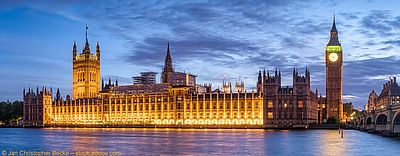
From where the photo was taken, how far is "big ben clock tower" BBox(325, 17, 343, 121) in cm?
16850

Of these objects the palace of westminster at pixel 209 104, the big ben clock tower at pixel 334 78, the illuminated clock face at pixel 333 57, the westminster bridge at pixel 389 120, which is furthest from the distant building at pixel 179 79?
the westminster bridge at pixel 389 120

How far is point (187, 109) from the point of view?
551 feet

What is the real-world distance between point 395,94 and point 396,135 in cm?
4770

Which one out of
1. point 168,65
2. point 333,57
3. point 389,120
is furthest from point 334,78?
point 389,120

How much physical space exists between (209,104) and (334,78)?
39.8 metres

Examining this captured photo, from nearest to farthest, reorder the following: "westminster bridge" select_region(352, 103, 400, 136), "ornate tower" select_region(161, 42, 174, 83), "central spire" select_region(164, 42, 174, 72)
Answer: "westminster bridge" select_region(352, 103, 400, 136), "ornate tower" select_region(161, 42, 174, 83), "central spire" select_region(164, 42, 174, 72)

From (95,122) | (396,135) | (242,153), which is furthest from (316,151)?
(95,122)

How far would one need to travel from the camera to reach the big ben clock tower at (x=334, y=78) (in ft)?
553

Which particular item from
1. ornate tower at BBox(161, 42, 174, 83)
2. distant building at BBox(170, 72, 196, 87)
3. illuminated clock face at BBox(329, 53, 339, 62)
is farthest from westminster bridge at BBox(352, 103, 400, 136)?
ornate tower at BBox(161, 42, 174, 83)

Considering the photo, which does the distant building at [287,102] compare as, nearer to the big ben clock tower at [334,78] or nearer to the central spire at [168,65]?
the big ben clock tower at [334,78]

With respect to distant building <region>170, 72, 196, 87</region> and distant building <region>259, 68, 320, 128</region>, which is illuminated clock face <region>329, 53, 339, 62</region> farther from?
distant building <region>170, 72, 196, 87</region>

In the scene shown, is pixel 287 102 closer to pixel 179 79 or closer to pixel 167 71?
pixel 179 79

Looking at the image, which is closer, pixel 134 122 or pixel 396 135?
pixel 396 135

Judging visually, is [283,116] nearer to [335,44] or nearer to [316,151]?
[335,44]
